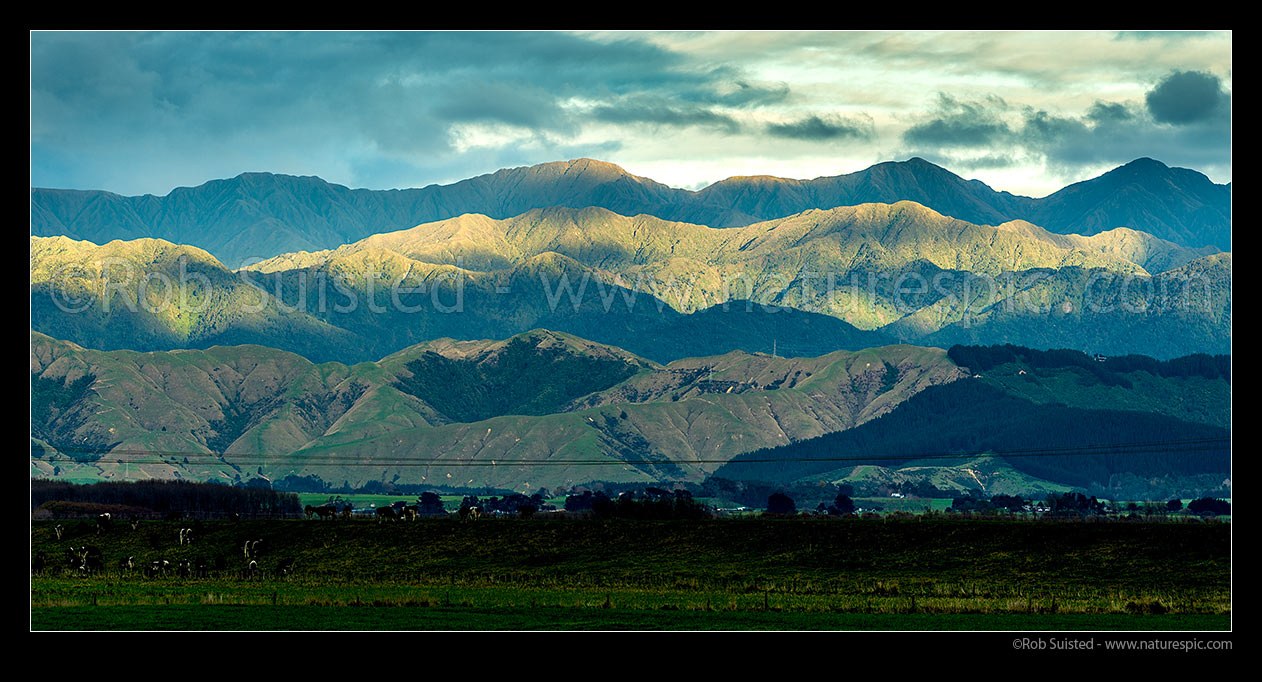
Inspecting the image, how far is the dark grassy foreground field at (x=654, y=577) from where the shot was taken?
94.9m

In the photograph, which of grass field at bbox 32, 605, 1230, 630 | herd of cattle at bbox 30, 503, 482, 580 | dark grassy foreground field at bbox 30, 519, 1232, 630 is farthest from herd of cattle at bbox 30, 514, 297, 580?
grass field at bbox 32, 605, 1230, 630

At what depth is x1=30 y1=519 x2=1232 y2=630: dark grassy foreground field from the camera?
94938mm

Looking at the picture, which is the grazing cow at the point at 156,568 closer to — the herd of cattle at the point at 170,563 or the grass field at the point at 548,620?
the herd of cattle at the point at 170,563

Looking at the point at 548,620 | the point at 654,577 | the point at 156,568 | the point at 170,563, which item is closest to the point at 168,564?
the point at 170,563

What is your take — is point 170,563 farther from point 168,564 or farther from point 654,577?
point 654,577

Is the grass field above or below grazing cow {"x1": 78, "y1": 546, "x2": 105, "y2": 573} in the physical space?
above

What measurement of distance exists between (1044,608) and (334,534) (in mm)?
91915

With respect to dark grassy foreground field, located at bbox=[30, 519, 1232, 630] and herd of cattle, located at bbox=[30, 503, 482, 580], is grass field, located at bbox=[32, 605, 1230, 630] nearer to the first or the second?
dark grassy foreground field, located at bbox=[30, 519, 1232, 630]

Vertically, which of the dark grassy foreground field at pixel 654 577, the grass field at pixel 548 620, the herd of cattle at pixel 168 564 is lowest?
the herd of cattle at pixel 168 564

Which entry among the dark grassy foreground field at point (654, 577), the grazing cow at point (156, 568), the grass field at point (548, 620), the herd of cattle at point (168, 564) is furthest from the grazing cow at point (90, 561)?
the grass field at point (548, 620)

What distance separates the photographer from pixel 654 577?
5285 inches
